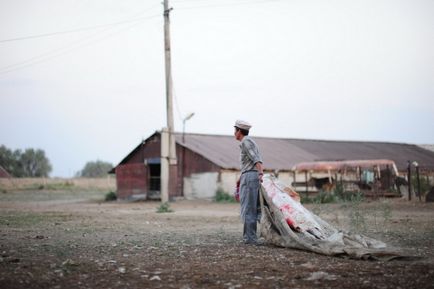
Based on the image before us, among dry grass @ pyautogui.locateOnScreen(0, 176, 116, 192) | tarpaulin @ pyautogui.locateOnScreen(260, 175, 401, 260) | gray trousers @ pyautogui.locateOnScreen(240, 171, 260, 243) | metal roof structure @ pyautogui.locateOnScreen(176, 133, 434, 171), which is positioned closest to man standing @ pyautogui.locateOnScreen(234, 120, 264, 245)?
gray trousers @ pyautogui.locateOnScreen(240, 171, 260, 243)

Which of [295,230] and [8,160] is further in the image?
[8,160]

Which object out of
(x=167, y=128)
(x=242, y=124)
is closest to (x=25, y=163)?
(x=167, y=128)

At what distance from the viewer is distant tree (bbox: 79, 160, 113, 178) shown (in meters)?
96.9

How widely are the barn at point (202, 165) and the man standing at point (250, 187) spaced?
16.9 metres

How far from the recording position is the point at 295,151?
36.5 metres

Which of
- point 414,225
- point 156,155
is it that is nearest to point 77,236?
point 414,225

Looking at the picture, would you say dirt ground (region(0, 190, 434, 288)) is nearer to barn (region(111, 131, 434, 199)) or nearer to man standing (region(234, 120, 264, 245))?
man standing (region(234, 120, 264, 245))

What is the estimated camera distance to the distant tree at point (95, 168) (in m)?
96.9

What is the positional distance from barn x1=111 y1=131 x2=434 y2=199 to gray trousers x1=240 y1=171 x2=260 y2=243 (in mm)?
16964

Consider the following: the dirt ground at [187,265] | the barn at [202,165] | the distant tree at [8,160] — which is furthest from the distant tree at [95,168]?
the dirt ground at [187,265]

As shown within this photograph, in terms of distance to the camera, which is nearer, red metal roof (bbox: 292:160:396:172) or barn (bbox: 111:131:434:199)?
red metal roof (bbox: 292:160:396:172)

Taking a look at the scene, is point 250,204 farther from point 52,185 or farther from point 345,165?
point 52,185

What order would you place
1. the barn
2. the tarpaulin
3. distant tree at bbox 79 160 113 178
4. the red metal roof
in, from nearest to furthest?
the tarpaulin < the red metal roof < the barn < distant tree at bbox 79 160 113 178

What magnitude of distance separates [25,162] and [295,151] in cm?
5876
